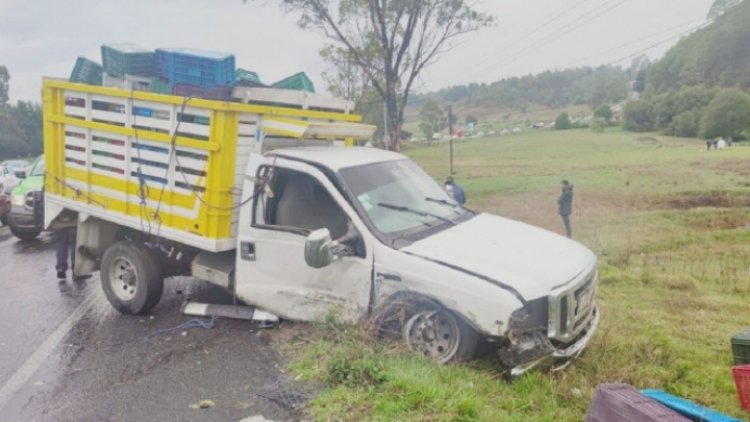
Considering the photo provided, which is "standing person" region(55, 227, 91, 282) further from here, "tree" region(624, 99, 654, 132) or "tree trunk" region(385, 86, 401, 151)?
"tree" region(624, 99, 654, 132)

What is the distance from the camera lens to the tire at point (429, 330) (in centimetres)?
427

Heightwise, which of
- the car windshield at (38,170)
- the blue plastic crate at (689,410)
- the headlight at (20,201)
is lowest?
the blue plastic crate at (689,410)

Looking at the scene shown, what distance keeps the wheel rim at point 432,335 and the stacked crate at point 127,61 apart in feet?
13.6

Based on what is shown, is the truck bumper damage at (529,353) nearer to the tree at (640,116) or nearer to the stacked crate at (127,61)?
the stacked crate at (127,61)

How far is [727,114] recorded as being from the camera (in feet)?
116

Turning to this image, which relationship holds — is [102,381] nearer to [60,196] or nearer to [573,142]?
[60,196]

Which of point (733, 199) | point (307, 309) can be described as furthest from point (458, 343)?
point (733, 199)

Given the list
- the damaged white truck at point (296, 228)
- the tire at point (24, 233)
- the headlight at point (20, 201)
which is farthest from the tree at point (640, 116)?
the damaged white truck at point (296, 228)

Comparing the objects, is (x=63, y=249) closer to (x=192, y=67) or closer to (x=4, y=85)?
(x=192, y=67)

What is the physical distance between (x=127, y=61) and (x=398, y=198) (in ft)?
10.9

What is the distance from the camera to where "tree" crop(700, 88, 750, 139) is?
3409 centimetres

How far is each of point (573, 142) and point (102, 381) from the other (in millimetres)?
45968

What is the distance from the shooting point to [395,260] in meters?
4.52

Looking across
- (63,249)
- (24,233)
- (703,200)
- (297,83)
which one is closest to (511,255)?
(297,83)
